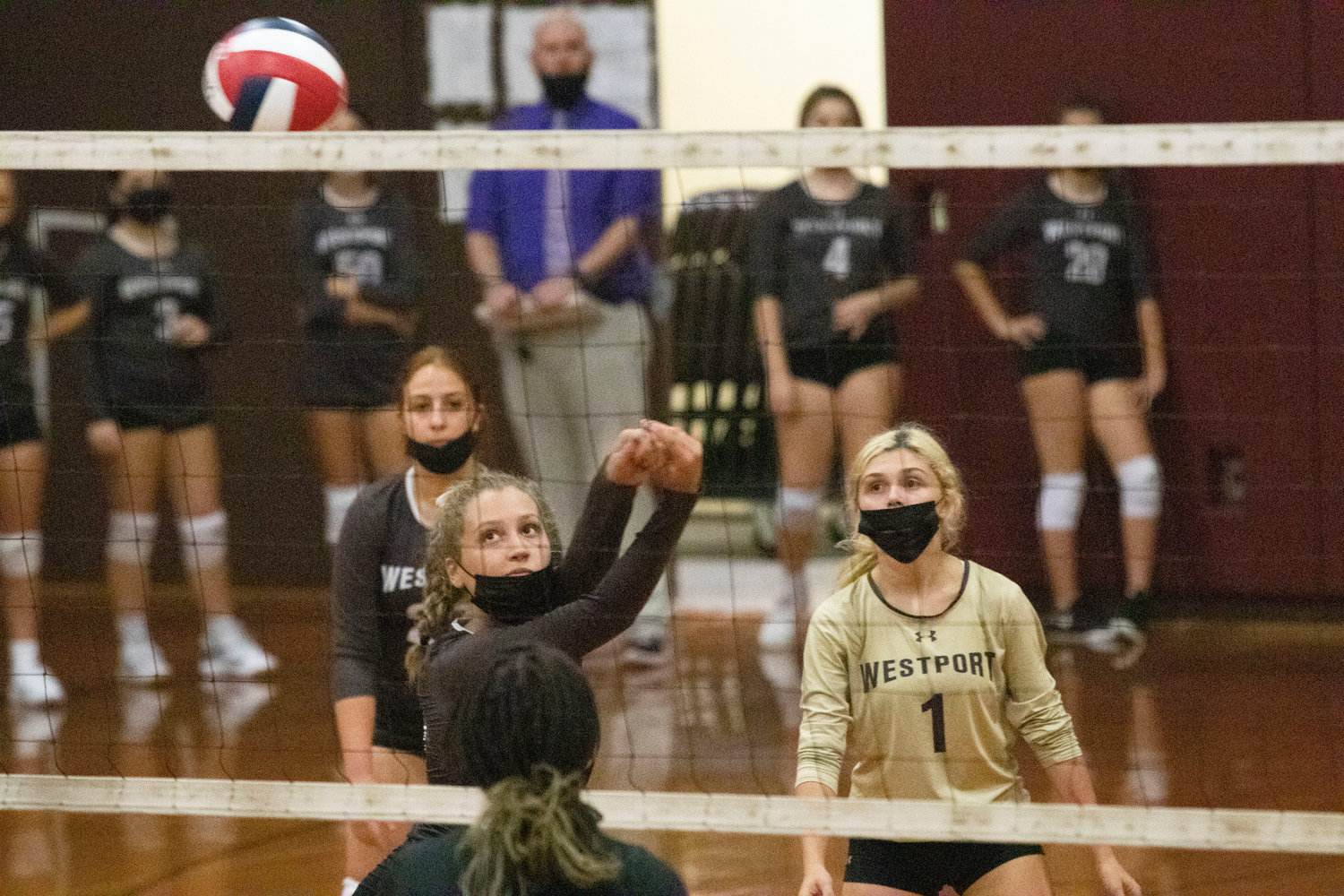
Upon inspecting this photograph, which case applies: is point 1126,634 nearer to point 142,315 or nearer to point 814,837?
point 814,837

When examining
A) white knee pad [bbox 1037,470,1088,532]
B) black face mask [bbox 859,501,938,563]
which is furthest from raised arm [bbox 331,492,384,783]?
white knee pad [bbox 1037,470,1088,532]

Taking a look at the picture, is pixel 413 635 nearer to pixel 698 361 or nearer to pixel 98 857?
pixel 98 857

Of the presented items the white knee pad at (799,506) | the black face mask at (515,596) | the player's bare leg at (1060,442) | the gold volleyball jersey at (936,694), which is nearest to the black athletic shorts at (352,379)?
the white knee pad at (799,506)

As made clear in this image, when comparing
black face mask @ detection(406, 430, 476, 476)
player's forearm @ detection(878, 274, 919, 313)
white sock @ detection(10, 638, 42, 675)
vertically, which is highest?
player's forearm @ detection(878, 274, 919, 313)

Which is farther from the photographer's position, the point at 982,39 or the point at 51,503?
the point at 51,503

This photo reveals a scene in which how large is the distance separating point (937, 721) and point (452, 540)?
3.40 ft

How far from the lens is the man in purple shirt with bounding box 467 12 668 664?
20.1 feet

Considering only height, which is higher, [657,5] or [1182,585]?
[657,5]

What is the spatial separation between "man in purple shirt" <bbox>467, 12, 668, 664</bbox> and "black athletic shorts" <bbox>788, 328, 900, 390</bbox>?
732mm

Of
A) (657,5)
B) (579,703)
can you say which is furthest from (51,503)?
(579,703)

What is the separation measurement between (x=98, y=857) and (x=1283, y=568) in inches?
201

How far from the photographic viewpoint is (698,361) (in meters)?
8.06

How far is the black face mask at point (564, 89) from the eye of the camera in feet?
20.1

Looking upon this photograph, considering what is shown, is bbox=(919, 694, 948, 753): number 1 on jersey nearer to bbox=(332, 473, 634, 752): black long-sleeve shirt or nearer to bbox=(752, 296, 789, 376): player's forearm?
bbox=(332, 473, 634, 752): black long-sleeve shirt
